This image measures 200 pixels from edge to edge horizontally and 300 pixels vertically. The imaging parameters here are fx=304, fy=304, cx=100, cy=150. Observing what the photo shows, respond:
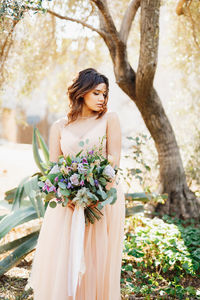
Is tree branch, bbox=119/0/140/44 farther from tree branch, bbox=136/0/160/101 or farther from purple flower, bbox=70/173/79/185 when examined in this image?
purple flower, bbox=70/173/79/185

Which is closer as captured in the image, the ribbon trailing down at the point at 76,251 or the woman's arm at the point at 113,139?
the ribbon trailing down at the point at 76,251

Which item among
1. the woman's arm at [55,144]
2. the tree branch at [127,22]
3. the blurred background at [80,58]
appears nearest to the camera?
the woman's arm at [55,144]

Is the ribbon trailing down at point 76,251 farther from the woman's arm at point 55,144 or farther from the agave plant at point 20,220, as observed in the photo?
the agave plant at point 20,220

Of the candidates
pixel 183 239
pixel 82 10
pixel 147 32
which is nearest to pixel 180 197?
pixel 183 239

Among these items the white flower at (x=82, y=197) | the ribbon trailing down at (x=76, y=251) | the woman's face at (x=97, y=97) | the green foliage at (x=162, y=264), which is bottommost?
the green foliage at (x=162, y=264)

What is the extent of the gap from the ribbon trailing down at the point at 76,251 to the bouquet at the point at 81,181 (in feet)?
0.46

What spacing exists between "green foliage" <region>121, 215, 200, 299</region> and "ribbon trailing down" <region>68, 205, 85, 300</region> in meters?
1.08

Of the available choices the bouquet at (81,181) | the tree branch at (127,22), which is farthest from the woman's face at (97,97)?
the tree branch at (127,22)

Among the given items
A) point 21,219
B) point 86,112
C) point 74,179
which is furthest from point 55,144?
point 21,219

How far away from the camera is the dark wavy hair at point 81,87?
2627 mm

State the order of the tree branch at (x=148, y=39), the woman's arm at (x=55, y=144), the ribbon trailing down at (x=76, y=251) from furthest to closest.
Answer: the tree branch at (x=148, y=39)
the woman's arm at (x=55, y=144)
the ribbon trailing down at (x=76, y=251)

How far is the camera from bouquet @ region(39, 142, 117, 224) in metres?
2.06

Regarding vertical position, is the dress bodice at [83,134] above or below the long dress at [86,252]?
above

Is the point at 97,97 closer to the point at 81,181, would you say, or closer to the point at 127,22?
the point at 81,181
